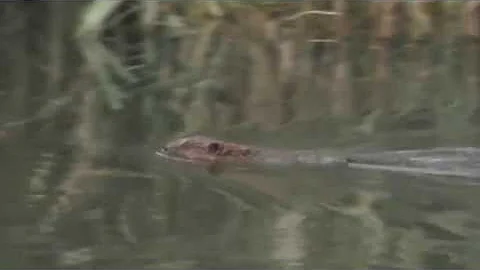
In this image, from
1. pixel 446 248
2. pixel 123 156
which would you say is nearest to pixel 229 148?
pixel 123 156

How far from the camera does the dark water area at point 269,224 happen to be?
2238mm

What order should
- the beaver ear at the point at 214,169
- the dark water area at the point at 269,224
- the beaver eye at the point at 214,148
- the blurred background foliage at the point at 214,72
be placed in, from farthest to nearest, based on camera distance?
the blurred background foliage at the point at 214,72
the beaver eye at the point at 214,148
the beaver ear at the point at 214,169
the dark water area at the point at 269,224

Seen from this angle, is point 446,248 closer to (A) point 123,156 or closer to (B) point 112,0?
(A) point 123,156

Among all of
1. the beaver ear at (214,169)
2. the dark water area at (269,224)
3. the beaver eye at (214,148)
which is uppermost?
the beaver eye at (214,148)

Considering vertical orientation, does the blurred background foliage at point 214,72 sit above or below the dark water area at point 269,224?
above

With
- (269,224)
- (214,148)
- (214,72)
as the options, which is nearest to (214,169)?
(214,148)

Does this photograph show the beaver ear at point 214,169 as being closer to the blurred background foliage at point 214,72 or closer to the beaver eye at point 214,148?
the beaver eye at point 214,148

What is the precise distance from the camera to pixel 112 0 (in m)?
5.04

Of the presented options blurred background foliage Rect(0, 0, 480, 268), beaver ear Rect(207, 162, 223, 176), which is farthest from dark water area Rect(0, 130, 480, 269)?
blurred background foliage Rect(0, 0, 480, 268)

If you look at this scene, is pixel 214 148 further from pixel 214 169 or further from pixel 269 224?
pixel 269 224

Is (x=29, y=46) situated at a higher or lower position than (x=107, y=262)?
higher

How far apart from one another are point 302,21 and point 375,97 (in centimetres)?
107

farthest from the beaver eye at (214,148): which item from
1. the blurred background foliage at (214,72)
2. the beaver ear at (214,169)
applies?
the blurred background foliage at (214,72)

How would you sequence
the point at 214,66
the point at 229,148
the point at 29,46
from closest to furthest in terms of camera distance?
the point at 229,148 < the point at 214,66 < the point at 29,46
